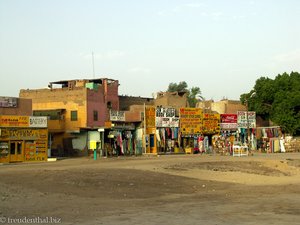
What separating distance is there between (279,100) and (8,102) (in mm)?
42651

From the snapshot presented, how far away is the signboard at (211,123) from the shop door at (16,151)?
2581 centimetres

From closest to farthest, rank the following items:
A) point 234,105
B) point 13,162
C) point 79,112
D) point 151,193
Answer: point 151,193 < point 13,162 < point 79,112 < point 234,105

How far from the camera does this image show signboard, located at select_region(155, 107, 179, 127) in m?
57.7

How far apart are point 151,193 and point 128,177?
16.7 ft

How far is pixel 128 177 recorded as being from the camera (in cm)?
2591

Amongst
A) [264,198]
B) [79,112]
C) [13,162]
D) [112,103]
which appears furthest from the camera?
[112,103]

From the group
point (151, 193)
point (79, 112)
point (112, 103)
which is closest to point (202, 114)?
point (112, 103)

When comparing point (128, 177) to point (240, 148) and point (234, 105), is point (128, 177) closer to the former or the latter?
point (240, 148)

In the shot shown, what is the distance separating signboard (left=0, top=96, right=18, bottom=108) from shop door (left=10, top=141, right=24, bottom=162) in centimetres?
398

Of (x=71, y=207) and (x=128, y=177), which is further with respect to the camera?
(x=128, y=177)

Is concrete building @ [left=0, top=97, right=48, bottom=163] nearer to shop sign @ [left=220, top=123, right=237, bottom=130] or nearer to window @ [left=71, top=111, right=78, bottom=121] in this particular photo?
window @ [left=71, top=111, right=78, bottom=121]

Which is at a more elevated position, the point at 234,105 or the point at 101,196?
the point at 234,105

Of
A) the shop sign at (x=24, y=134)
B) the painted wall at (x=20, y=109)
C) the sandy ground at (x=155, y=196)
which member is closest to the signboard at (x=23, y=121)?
the shop sign at (x=24, y=134)

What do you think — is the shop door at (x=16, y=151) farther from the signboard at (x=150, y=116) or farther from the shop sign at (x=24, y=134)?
the signboard at (x=150, y=116)
